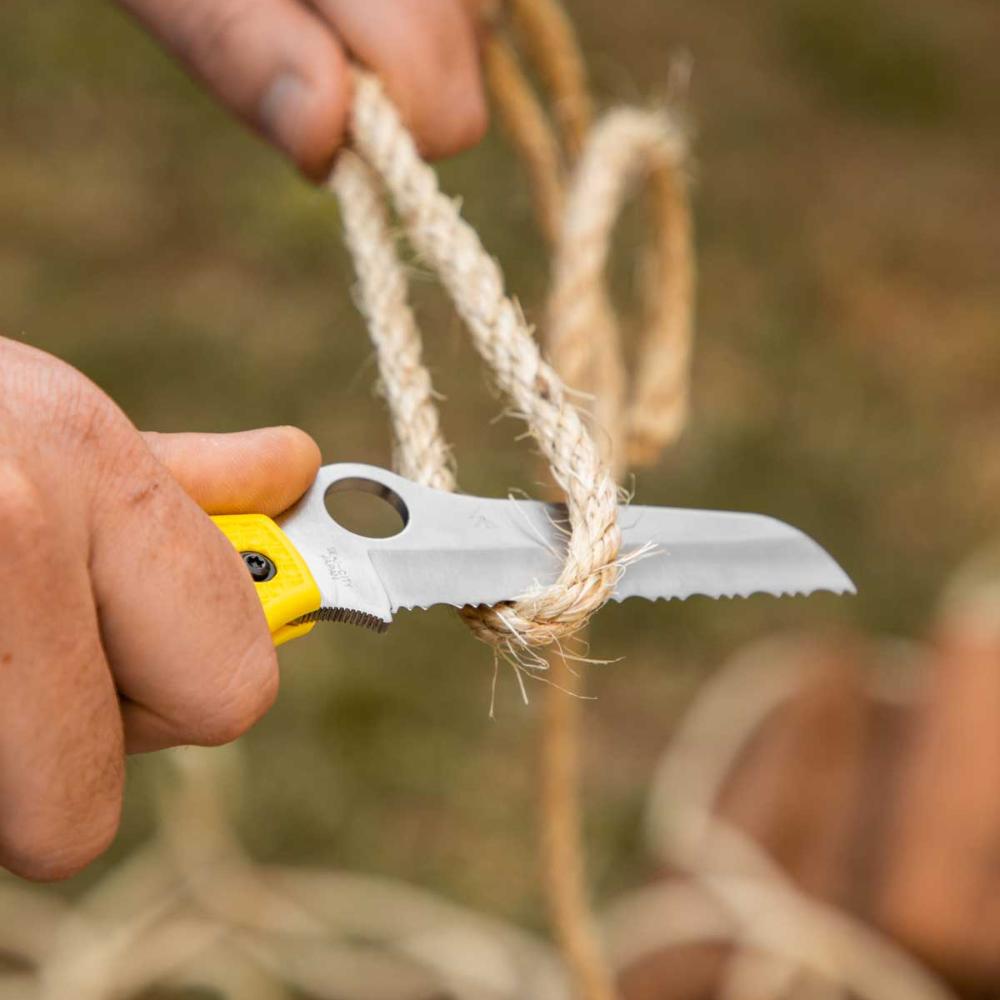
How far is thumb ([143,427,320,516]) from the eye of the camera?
388 millimetres

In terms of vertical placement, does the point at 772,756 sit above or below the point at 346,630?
above

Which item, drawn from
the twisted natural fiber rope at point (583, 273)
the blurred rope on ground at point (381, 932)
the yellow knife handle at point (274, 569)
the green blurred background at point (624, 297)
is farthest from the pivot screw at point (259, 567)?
the green blurred background at point (624, 297)

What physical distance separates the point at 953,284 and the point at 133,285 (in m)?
1.23

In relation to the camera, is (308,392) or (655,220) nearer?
(655,220)

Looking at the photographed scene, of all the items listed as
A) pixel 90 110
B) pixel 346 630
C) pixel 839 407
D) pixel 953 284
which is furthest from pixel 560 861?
pixel 90 110

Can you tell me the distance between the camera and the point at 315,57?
0.53m

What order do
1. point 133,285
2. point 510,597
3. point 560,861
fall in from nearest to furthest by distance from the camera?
point 510,597, point 560,861, point 133,285

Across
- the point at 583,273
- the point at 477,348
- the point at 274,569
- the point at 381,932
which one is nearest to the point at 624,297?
the point at 381,932

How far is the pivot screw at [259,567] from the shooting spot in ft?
1.28

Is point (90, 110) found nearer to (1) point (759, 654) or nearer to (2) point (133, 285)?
(2) point (133, 285)

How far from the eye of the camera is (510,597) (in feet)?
1.37

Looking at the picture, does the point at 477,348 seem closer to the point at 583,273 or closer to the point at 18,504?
the point at 583,273

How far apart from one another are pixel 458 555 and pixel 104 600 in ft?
0.40

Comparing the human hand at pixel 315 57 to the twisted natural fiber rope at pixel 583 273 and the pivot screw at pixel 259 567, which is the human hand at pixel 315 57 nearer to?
the twisted natural fiber rope at pixel 583 273
